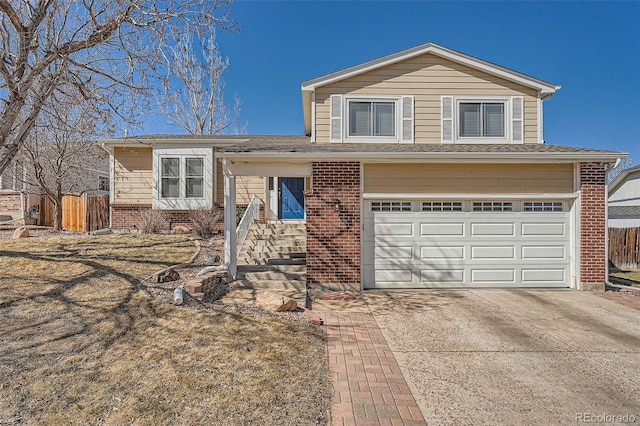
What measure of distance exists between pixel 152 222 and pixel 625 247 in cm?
1792

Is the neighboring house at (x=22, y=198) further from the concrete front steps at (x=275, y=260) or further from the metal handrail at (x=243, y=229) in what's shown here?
the concrete front steps at (x=275, y=260)

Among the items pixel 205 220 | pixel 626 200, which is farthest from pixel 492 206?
pixel 626 200

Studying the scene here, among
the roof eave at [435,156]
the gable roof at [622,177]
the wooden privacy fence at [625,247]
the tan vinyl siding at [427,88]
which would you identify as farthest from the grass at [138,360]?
the gable roof at [622,177]

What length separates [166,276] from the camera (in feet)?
21.8

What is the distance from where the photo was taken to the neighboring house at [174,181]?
1293 centimetres

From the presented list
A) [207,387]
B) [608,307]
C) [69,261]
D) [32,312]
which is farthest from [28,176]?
[608,307]

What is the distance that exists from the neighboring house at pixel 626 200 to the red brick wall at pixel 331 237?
15.8 metres

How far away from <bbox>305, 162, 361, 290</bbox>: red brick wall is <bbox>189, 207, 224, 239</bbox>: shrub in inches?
207

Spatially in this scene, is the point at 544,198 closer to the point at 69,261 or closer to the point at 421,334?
the point at 421,334

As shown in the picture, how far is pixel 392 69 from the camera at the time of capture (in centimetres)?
947

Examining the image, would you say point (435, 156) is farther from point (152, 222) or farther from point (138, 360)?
point (152, 222)

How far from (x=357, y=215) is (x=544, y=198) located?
4.65 metres

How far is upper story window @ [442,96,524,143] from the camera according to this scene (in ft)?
30.8

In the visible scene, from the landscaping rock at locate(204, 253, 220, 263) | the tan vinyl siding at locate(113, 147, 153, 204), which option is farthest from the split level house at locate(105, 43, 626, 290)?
the tan vinyl siding at locate(113, 147, 153, 204)
